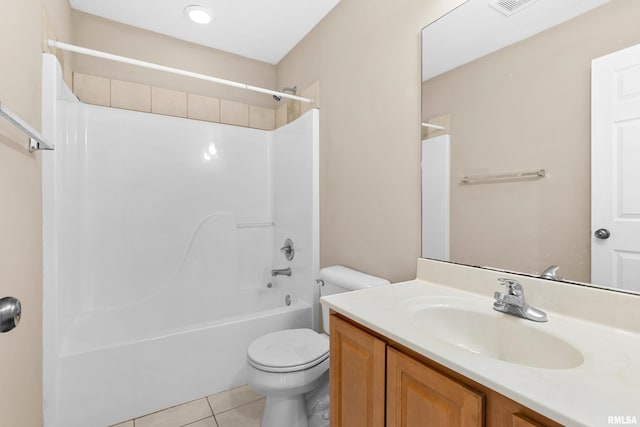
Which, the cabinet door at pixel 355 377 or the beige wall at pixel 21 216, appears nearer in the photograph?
the cabinet door at pixel 355 377

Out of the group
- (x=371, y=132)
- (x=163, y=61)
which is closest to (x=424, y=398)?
(x=371, y=132)

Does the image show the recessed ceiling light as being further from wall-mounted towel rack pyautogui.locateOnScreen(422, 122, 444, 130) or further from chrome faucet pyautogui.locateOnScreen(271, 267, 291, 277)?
chrome faucet pyautogui.locateOnScreen(271, 267, 291, 277)

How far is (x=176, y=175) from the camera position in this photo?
231 cm

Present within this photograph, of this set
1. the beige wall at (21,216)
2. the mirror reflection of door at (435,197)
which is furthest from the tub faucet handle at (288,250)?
the beige wall at (21,216)

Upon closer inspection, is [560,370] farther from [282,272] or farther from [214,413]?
[282,272]

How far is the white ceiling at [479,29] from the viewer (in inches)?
38.0

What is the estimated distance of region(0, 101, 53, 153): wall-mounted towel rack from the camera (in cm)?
70

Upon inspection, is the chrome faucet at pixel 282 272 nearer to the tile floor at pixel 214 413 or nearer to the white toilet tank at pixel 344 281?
the white toilet tank at pixel 344 281

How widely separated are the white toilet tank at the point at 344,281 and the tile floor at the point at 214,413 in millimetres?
599

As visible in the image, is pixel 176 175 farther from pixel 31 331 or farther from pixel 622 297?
pixel 622 297

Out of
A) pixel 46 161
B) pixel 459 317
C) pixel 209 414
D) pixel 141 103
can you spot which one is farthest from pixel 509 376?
pixel 141 103

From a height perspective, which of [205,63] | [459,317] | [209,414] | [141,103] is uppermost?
[205,63]

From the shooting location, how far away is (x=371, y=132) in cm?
164

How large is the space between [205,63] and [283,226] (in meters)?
1.49
